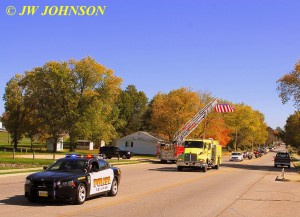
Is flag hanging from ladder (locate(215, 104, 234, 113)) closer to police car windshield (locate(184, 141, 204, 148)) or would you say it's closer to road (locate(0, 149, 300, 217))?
police car windshield (locate(184, 141, 204, 148))

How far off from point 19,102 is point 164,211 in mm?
63634

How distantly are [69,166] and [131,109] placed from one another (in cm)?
10437

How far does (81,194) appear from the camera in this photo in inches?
521

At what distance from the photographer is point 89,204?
13406 millimetres

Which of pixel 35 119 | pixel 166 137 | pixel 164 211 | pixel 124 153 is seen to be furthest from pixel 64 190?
pixel 166 137

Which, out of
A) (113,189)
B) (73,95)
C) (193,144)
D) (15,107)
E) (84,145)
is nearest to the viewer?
(113,189)

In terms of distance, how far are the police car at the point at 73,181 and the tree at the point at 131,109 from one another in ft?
322

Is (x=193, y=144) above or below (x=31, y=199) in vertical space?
above

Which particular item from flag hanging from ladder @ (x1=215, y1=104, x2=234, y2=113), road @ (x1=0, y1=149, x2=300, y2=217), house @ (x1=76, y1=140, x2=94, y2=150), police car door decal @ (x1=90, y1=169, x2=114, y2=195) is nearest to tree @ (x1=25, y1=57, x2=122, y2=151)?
flag hanging from ladder @ (x1=215, y1=104, x2=234, y2=113)

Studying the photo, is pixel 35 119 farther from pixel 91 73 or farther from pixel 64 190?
pixel 64 190

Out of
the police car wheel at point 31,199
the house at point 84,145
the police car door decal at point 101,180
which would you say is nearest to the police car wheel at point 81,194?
the police car door decal at point 101,180

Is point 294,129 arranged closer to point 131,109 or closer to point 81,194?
point 131,109

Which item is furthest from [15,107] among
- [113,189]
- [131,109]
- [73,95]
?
[113,189]

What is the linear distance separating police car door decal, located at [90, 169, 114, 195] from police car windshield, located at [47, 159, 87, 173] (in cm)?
45
